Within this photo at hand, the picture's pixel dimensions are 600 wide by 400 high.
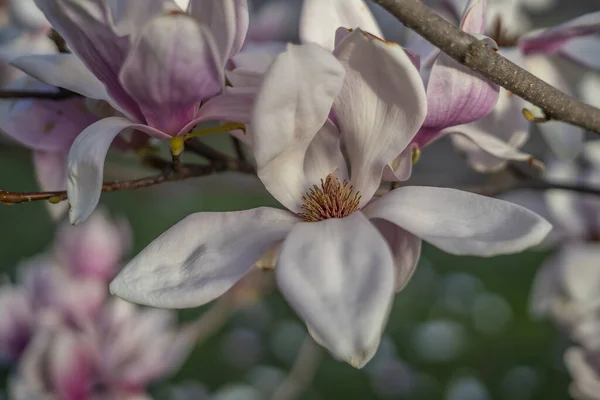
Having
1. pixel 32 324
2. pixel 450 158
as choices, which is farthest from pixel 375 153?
pixel 450 158

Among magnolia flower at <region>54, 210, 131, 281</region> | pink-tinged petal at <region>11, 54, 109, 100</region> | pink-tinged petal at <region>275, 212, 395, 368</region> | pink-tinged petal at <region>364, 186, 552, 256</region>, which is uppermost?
pink-tinged petal at <region>11, 54, 109, 100</region>

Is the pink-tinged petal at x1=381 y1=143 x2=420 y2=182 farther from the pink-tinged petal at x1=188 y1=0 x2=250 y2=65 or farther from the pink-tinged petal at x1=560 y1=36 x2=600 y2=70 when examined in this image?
the pink-tinged petal at x1=560 y1=36 x2=600 y2=70

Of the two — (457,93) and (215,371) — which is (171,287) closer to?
(457,93)

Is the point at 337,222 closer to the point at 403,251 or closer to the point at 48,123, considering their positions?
the point at 403,251

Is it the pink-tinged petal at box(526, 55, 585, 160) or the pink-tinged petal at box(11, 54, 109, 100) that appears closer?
the pink-tinged petal at box(11, 54, 109, 100)

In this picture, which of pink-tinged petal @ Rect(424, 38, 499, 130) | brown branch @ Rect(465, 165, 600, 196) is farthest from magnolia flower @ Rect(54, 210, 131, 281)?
pink-tinged petal @ Rect(424, 38, 499, 130)

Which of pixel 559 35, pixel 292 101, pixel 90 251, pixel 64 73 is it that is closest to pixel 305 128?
pixel 292 101

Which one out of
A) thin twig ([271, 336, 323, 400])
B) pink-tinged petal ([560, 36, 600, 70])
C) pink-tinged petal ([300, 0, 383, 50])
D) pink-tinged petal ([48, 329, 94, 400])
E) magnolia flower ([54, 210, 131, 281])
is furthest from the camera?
thin twig ([271, 336, 323, 400])
